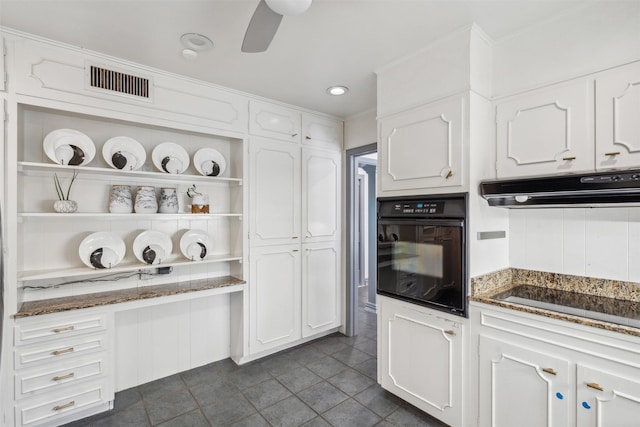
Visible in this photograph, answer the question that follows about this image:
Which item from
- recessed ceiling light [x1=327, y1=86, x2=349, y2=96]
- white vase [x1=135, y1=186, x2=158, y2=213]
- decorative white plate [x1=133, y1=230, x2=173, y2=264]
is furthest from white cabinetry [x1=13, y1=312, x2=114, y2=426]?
recessed ceiling light [x1=327, y1=86, x2=349, y2=96]

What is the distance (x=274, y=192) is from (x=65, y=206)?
5.17ft

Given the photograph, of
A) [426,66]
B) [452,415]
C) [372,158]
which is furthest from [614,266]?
[372,158]

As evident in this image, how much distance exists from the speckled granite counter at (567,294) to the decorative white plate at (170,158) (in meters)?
2.28

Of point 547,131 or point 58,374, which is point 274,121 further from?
point 58,374

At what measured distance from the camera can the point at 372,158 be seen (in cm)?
460

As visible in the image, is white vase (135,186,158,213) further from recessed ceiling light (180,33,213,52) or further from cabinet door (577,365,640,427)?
cabinet door (577,365,640,427)

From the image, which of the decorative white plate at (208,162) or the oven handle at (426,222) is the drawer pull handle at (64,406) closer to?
the decorative white plate at (208,162)

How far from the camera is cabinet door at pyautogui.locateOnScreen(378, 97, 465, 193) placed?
211 centimetres

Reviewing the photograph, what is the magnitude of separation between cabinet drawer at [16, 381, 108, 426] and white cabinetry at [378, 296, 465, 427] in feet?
6.43

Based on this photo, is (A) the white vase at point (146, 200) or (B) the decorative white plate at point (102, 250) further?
(A) the white vase at point (146, 200)

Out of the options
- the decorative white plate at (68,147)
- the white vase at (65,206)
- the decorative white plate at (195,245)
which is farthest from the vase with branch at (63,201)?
the decorative white plate at (195,245)

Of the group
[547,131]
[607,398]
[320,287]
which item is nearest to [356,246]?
[320,287]

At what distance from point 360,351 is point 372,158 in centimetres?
243

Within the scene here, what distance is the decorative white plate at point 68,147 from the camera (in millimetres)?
2248
